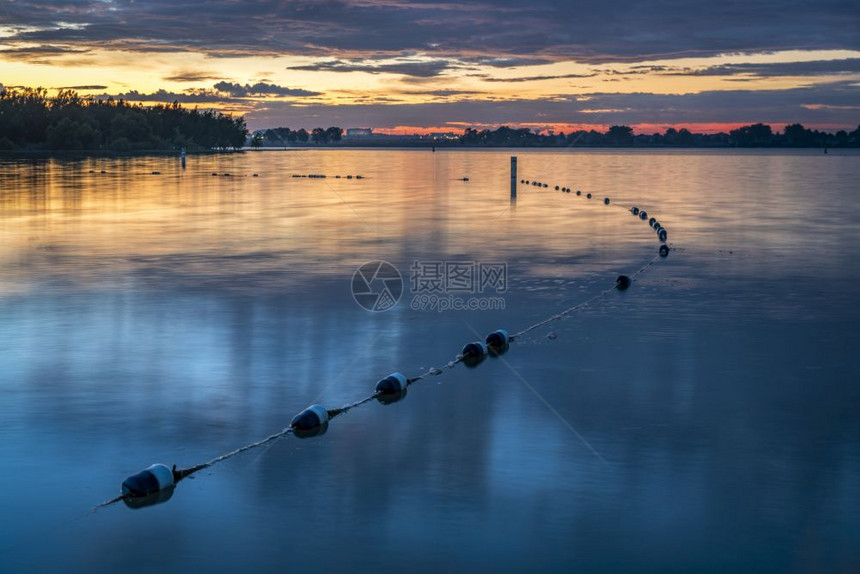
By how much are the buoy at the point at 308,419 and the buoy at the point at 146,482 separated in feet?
6.65

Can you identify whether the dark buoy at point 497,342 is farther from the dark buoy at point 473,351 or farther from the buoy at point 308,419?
the buoy at point 308,419

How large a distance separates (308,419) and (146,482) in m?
2.33

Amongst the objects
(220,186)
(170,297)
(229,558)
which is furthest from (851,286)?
(220,186)

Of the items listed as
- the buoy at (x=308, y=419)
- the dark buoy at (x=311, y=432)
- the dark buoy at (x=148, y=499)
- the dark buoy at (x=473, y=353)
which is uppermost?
the dark buoy at (x=473, y=353)

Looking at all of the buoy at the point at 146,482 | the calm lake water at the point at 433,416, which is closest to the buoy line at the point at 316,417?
the buoy at the point at 146,482

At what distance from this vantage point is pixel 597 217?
40469 millimetres

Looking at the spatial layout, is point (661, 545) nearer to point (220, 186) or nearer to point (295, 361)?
point (295, 361)

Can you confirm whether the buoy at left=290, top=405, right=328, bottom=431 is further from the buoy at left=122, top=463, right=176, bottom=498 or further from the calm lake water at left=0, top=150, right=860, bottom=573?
the buoy at left=122, top=463, right=176, bottom=498

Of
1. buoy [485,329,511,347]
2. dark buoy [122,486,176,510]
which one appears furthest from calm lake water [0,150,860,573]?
buoy [485,329,511,347]

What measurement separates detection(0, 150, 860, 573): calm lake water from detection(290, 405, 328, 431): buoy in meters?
0.21

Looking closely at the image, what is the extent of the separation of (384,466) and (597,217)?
32.1 metres

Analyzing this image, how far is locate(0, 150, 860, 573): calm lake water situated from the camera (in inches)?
306

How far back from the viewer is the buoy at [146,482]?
8672mm

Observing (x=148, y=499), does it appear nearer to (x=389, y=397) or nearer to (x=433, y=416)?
(x=433, y=416)
